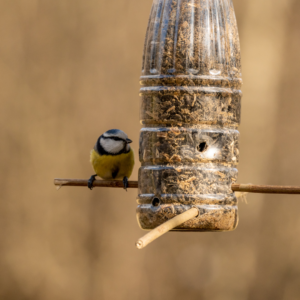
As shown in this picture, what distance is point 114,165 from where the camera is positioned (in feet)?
13.0

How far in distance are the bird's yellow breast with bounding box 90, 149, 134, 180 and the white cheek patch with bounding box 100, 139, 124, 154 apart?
0.04 metres

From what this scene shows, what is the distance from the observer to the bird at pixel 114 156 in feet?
12.9

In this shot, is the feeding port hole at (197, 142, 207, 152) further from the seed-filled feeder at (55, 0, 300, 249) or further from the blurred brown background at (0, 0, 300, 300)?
the blurred brown background at (0, 0, 300, 300)

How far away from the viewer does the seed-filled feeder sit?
9.16 feet

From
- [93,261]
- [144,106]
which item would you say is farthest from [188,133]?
[93,261]

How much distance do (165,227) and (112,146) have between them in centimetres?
174

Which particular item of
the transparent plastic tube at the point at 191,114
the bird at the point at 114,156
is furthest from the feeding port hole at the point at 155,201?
the bird at the point at 114,156

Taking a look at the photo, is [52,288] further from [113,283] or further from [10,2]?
[10,2]

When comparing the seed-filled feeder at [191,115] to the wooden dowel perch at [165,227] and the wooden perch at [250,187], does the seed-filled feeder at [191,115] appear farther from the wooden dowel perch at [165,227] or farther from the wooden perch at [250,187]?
the wooden dowel perch at [165,227]

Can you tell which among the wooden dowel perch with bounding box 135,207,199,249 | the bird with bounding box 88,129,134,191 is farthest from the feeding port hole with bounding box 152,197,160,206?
the bird with bounding box 88,129,134,191

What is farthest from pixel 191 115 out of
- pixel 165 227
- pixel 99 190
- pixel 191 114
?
pixel 99 190

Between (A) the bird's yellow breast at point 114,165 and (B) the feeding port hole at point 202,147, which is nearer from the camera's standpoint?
(B) the feeding port hole at point 202,147

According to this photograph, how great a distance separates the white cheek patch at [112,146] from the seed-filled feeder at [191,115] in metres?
1.05

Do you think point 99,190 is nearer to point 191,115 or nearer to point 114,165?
point 114,165
